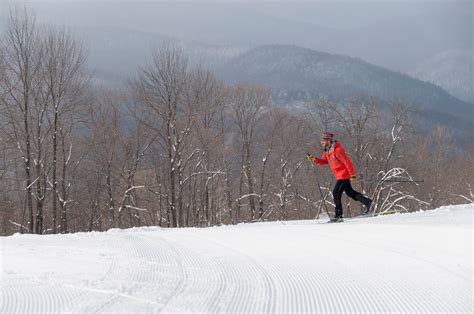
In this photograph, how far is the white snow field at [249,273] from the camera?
3.53 metres

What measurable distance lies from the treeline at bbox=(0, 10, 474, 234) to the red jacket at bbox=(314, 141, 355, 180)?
10.5m

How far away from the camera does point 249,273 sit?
4684 millimetres

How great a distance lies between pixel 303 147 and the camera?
1486 inches

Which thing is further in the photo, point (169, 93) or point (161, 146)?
point (161, 146)

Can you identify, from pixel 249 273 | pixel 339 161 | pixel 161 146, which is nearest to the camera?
pixel 249 273

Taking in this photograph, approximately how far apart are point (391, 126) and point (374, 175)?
16.9 ft

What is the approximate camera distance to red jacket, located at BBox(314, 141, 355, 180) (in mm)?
10854

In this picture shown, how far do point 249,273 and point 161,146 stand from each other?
24353 mm

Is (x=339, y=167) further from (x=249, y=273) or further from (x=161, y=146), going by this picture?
(x=161, y=146)

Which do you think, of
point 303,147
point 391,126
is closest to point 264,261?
point 303,147

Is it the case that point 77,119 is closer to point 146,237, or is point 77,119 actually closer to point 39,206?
point 39,206

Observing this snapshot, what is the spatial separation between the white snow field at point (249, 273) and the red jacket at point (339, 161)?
3515 mm

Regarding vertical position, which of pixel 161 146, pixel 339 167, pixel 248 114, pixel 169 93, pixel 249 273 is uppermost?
pixel 169 93

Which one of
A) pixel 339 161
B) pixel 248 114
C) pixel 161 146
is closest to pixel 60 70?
pixel 161 146
